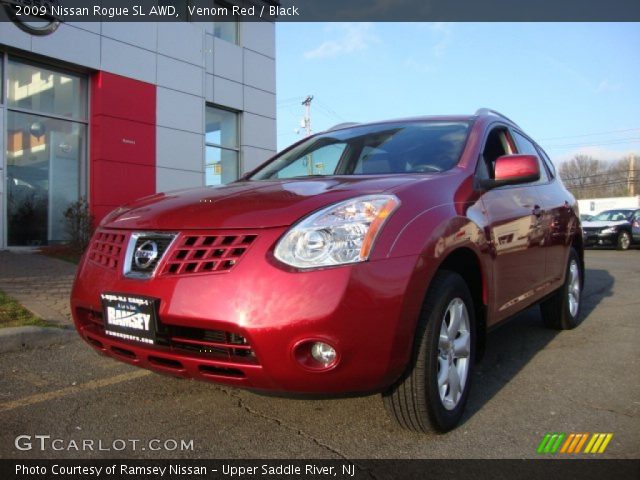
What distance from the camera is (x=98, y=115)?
10180 mm

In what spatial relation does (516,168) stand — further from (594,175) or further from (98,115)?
(594,175)

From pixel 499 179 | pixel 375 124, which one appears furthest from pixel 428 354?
pixel 375 124

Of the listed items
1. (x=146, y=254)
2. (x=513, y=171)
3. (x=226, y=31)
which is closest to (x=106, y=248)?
(x=146, y=254)

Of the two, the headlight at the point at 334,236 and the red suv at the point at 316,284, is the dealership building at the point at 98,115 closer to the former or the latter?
the red suv at the point at 316,284

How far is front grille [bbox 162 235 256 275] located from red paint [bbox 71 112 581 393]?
0.09 feet

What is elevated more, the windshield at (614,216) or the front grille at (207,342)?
the windshield at (614,216)

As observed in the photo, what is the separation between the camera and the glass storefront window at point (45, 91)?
30.9ft

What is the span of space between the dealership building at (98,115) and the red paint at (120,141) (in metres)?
0.02

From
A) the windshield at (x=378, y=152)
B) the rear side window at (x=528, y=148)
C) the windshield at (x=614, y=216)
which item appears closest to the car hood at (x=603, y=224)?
the windshield at (x=614, y=216)

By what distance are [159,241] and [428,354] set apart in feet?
4.25

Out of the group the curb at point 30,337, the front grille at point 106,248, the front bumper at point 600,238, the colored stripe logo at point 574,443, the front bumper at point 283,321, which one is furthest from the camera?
the front bumper at point 600,238

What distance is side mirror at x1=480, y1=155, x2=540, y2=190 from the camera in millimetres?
2977

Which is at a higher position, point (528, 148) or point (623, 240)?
point (528, 148)

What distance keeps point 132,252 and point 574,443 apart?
2241 millimetres
